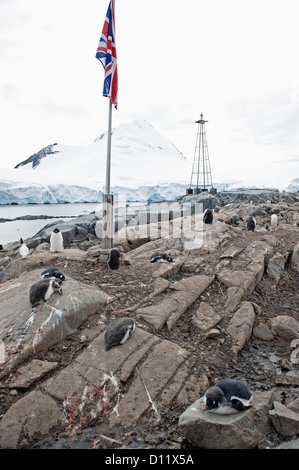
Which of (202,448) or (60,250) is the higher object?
(60,250)

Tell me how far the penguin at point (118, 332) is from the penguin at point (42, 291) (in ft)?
3.95

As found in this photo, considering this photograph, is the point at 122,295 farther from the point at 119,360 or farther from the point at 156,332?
the point at 119,360

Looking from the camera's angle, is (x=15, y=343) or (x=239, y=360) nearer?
(x=15, y=343)

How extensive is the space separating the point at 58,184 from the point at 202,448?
45.2m

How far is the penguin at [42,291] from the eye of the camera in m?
5.09

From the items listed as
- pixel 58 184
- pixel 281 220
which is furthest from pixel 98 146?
pixel 281 220

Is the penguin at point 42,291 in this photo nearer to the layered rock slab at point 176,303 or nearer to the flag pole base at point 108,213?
the layered rock slab at point 176,303

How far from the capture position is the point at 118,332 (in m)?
4.63

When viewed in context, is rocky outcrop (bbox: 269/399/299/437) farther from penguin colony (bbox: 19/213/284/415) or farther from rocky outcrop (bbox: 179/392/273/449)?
penguin colony (bbox: 19/213/284/415)

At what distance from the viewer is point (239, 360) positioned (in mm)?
4977

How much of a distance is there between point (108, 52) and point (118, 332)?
6.96 m

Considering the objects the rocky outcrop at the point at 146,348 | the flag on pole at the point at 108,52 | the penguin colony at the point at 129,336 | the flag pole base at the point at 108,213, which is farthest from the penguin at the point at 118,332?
the flag on pole at the point at 108,52
